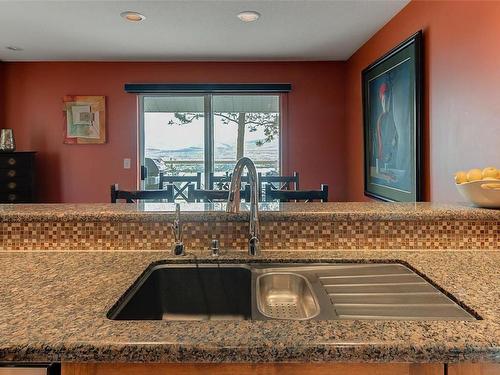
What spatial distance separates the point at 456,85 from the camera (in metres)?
2.18

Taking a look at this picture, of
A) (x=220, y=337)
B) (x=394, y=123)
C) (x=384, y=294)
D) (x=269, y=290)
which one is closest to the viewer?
(x=220, y=337)

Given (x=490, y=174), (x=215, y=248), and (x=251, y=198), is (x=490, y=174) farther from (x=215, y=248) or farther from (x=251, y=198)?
(x=215, y=248)

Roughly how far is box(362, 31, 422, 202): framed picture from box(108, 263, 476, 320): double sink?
5.67ft

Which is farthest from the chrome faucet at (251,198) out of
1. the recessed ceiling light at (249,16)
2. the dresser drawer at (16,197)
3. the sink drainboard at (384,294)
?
the dresser drawer at (16,197)

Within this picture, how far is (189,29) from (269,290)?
9.46 feet

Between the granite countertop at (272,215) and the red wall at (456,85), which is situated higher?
the red wall at (456,85)

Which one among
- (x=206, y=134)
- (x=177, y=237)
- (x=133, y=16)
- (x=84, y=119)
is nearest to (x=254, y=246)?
(x=177, y=237)

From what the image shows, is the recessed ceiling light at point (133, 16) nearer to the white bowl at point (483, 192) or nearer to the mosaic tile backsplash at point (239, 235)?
the mosaic tile backsplash at point (239, 235)

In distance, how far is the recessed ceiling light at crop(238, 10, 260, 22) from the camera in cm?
299

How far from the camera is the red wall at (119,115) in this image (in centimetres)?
449

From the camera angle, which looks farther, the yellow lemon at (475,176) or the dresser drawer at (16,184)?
the dresser drawer at (16,184)

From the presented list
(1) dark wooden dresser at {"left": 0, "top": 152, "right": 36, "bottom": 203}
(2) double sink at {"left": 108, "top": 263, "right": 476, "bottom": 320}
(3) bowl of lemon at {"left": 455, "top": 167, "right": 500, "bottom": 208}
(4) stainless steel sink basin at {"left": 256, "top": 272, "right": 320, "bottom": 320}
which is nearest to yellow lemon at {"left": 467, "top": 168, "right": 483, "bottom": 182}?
(3) bowl of lemon at {"left": 455, "top": 167, "right": 500, "bottom": 208}

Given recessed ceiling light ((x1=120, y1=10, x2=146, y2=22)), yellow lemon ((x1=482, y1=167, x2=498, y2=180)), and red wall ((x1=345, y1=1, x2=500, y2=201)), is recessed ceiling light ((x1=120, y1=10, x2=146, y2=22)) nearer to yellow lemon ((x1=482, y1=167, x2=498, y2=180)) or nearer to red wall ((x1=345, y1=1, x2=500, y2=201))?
red wall ((x1=345, y1=1, x2=500, y2=201))

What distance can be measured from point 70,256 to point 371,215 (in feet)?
3.30
